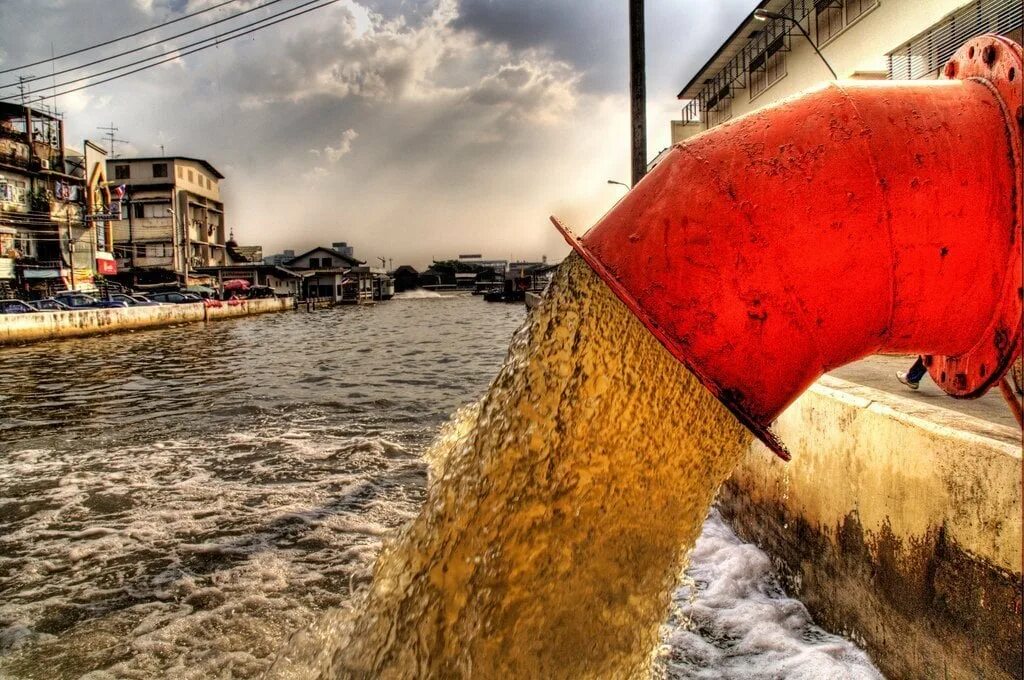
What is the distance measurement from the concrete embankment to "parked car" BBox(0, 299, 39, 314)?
6.08 feet

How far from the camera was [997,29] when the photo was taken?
498 inches

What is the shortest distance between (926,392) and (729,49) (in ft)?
90.0

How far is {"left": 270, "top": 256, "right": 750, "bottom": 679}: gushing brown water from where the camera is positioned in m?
1.82

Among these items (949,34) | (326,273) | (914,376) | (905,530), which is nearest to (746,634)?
(905,530)

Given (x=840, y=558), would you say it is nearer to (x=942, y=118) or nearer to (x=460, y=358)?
(x=942, y=118)

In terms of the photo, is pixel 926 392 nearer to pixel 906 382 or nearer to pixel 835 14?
pixel 906 382

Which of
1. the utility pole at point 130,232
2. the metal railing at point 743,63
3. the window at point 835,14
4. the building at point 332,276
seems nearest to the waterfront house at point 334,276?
the building at point 332,276

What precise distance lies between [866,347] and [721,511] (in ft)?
12.1

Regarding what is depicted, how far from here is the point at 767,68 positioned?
24.1 metres

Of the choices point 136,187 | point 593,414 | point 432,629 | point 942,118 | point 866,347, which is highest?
point 136,187

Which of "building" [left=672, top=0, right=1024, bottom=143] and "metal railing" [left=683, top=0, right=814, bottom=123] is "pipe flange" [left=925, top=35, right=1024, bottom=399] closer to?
"building" [left=672, top=0, right=1024, bottom=143]

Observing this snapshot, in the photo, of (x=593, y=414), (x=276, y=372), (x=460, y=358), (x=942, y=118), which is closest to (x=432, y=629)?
(x=593, y=414)

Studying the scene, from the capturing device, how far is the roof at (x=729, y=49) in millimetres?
22562

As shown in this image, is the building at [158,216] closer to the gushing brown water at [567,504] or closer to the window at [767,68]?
the window at [767,68]
